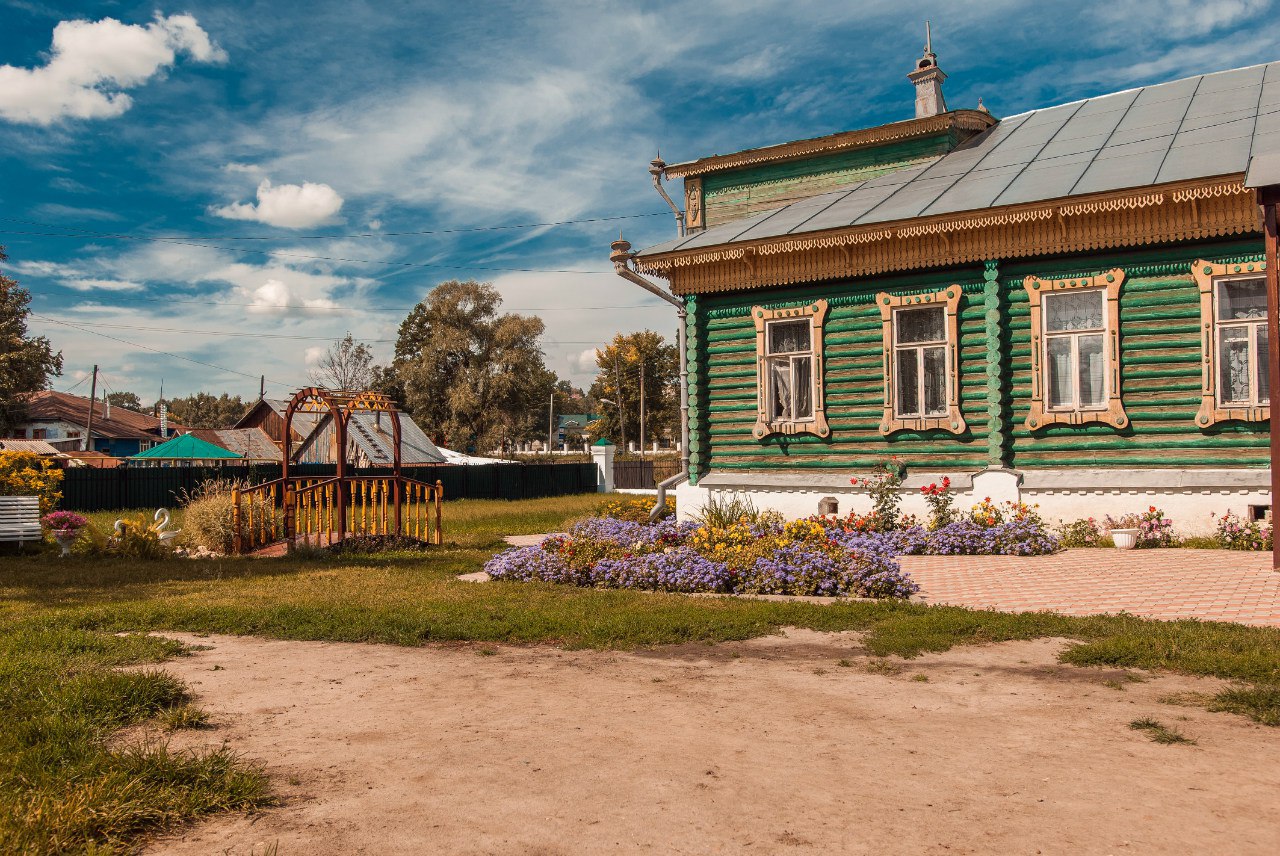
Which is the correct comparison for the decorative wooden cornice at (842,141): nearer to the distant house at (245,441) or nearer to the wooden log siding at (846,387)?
the wooden log siding at (846,387)

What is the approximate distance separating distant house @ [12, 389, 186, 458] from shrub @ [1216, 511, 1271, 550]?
6429cm

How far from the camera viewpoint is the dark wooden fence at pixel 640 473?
35438 millimetres

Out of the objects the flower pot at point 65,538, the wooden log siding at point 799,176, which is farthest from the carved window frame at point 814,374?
the flower pot at point 65,538

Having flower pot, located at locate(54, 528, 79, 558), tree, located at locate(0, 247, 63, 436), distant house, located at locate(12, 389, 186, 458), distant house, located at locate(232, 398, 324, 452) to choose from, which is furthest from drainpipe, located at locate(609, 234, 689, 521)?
distant house, located at locate(12, 389, 186, 458)

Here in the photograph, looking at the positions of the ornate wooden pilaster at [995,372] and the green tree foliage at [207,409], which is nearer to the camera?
the ornate wooden pilaster at [995,372]

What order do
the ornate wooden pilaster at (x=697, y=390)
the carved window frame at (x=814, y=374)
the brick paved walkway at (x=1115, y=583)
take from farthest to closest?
the ornate wooden pilaster at (x=697, y=390) → the carved window frame at (x=814, y=374) → the brick paved walkway at (x=1115, y=583)

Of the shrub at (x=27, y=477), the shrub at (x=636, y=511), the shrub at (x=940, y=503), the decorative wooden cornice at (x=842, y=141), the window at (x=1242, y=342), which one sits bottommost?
the shrub at (x=636, y=511)

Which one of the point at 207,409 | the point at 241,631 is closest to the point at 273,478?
the point at 241,631

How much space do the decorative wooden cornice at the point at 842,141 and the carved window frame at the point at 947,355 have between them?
429 cm

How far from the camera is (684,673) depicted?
6.02 m

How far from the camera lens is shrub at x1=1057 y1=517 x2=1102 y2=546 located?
40.3 feet

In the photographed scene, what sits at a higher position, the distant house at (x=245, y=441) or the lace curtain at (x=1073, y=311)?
the lace curtain at (x=1073, y=311)

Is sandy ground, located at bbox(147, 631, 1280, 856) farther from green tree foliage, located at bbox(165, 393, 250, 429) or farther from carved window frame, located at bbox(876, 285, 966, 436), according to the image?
green tree foliage, located at bbox(165, 393, 250, 429)

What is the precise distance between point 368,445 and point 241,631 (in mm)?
27466
